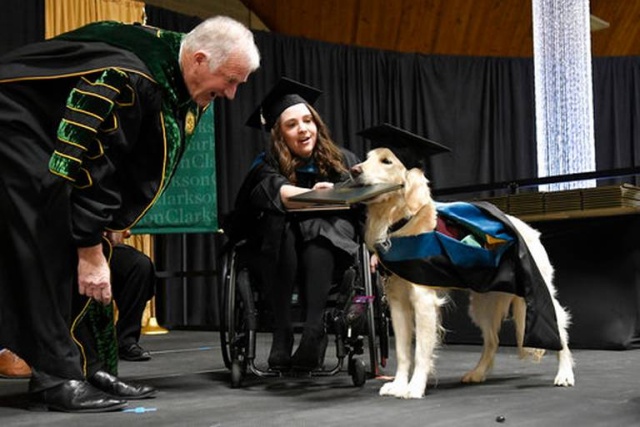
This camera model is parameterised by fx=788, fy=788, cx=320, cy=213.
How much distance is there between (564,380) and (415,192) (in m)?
0.89

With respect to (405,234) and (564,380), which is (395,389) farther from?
(564,380)

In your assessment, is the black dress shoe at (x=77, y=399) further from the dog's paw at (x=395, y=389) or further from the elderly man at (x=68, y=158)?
the dog's paw at (x=395, y=389)

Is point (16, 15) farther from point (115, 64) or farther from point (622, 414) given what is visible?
point (622, 414)

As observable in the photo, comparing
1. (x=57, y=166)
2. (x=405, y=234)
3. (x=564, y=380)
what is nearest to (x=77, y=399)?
(x=57, y=166)

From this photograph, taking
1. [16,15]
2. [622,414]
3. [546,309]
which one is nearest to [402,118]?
[16,15]

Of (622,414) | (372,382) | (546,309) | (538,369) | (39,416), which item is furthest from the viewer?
(538,369)

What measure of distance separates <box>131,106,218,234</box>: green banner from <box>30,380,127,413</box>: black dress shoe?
11.6ft

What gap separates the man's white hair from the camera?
2416 mm

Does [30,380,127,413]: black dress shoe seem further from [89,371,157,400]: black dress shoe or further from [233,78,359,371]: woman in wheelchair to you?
[233,78,359,371]: woman in wheelchair

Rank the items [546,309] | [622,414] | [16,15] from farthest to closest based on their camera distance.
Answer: [16,15], [546,309], [622,414]

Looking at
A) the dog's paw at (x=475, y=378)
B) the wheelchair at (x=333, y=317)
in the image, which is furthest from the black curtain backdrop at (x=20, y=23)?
the dog's paw at (x=475, y=378)

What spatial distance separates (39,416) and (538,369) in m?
2.03

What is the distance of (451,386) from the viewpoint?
113 inches

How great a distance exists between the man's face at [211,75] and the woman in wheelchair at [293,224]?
538 mm
